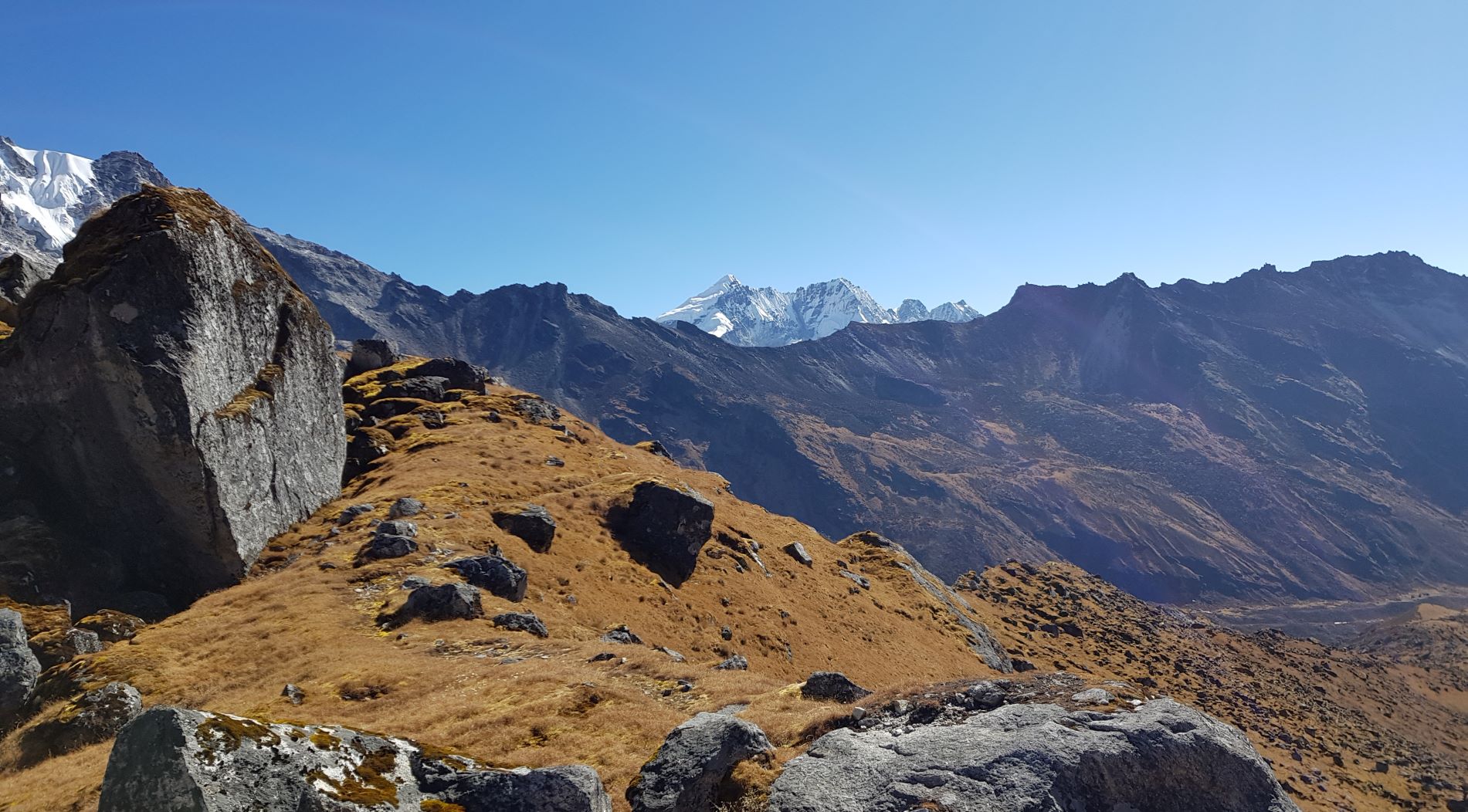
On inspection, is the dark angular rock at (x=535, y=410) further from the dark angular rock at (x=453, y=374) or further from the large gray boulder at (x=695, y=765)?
the large gray boulder at (x=695, y=765)

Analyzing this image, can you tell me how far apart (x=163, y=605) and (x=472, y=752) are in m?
24.0

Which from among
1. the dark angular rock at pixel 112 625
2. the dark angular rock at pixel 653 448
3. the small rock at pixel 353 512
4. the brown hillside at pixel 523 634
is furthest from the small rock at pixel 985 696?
the dark angular rock at pixel 653 448

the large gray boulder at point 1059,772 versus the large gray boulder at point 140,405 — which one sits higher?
the large gray boulder at point 140,405

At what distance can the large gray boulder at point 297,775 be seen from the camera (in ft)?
30.3

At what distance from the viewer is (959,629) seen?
193 ft

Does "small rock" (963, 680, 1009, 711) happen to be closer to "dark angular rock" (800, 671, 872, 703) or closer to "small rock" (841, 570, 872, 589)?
"dark angular rock" (800, 671, 872, 703)

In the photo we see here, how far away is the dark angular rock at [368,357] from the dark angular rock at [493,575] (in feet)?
193

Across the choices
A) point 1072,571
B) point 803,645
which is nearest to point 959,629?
point 803,645

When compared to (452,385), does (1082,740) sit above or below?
below

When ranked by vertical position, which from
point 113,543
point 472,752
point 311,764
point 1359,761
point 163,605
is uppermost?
point 113,543

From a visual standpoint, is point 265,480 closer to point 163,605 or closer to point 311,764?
point 163,605

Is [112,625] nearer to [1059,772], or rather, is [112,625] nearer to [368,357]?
[1059,772]

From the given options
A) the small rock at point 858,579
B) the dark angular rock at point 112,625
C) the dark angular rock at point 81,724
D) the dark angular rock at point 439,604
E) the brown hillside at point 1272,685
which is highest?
the dark angular rock at point 112,625

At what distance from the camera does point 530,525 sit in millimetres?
41031
